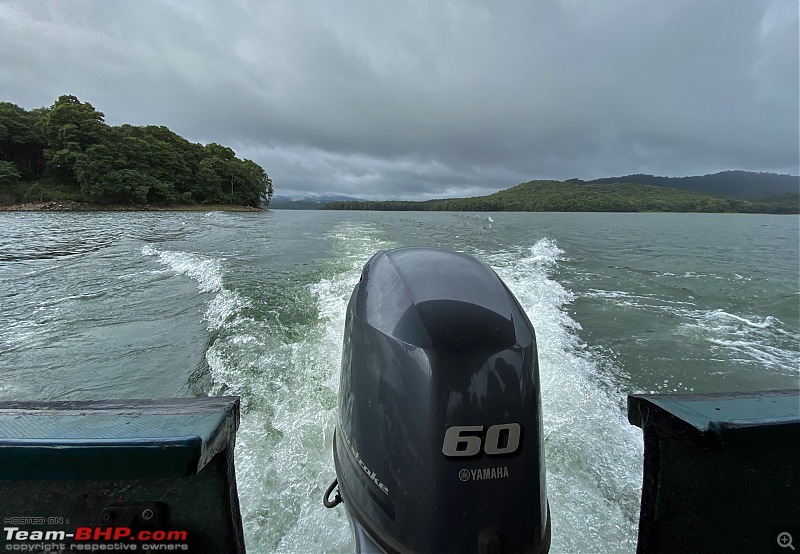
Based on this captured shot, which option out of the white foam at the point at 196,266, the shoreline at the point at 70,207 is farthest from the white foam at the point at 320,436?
the shoreline at the point at 70,207

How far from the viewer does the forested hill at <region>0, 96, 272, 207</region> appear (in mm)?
29828

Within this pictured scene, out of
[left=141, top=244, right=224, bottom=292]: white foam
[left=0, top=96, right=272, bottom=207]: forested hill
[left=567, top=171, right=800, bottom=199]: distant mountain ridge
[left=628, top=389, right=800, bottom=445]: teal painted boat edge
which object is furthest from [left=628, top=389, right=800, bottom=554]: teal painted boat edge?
[left=567, top=171, right=800, bottom=199]: distant mountain ridge

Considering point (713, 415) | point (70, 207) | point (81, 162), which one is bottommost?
point (713, 415)

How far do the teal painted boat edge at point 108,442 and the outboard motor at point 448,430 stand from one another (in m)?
0.45

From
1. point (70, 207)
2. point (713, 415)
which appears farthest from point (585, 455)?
point (70, 207)

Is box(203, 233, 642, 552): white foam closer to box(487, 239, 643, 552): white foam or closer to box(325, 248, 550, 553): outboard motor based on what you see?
box(487, 239, 643, 552): white foam

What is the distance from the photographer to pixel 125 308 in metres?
4.07

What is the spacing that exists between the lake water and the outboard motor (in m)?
0.62

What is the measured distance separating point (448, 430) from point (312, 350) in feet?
7.52

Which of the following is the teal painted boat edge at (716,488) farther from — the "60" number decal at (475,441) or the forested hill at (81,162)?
the forested hill at (81,162)

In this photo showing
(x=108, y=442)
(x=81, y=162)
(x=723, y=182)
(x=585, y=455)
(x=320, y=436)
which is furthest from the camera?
(x=723, y=182)

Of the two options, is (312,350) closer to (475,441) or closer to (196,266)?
(475,441)

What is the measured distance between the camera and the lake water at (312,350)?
5.43 feet

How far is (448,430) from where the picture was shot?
941 mm
